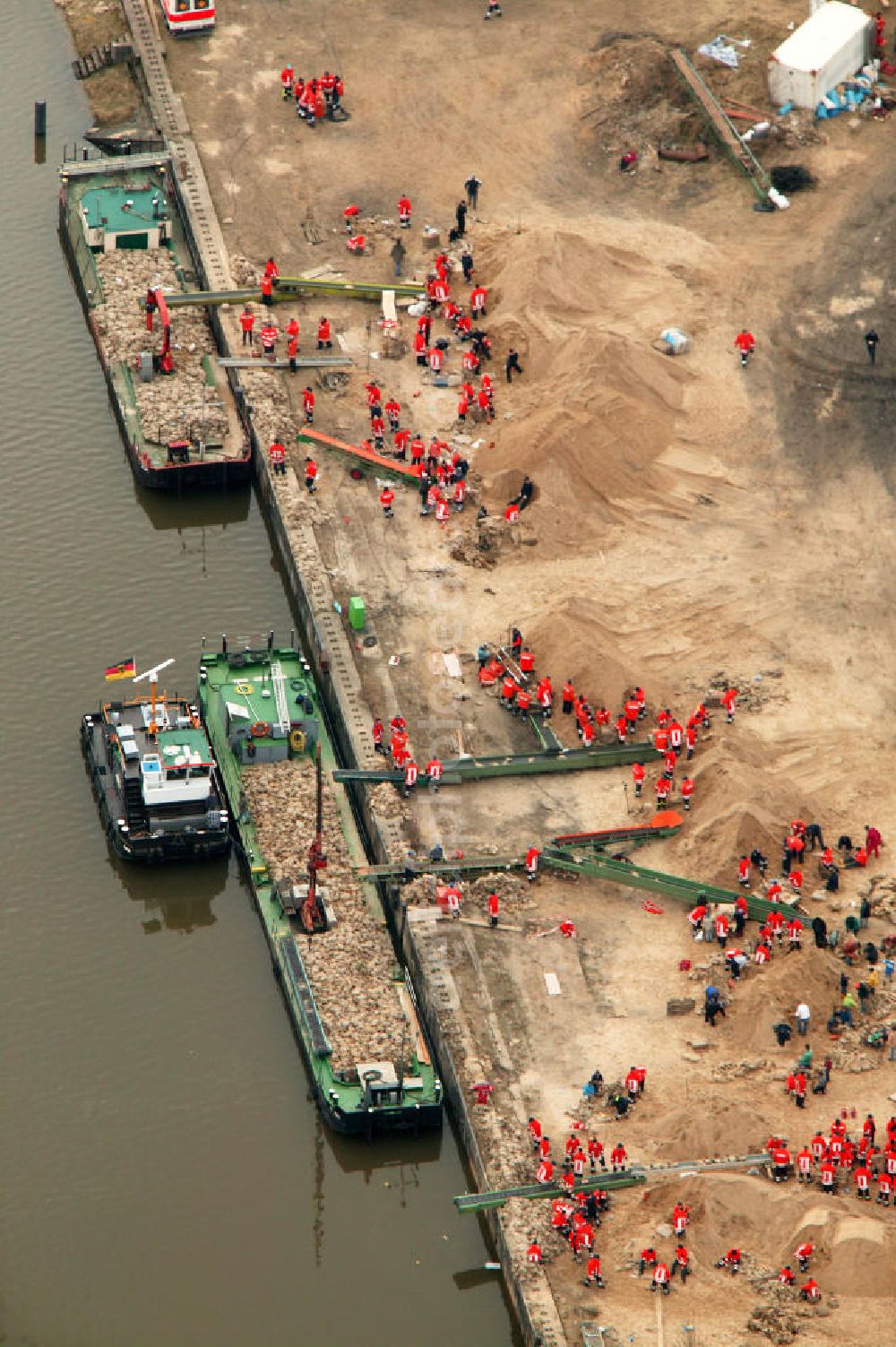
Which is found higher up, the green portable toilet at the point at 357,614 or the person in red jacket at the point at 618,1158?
the green portable toilet at the point at 357,614

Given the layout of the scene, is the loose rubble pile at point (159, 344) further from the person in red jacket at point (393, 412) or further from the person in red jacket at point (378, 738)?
the person in red jacket at point (378, 738)

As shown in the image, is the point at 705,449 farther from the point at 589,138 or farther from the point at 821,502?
the point at 589,138

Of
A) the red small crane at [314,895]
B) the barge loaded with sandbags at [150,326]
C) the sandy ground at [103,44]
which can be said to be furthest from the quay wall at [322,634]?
the red small crane at [314,895]

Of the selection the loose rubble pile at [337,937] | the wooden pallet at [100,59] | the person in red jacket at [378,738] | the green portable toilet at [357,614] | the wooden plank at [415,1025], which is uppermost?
the wooden pallet at [100,59]

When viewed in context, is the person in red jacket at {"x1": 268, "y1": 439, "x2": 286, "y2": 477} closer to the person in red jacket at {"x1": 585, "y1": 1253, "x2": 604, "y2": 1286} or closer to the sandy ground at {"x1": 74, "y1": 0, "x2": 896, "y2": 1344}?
the sandy ground at {"x1": 74, "y1": 0, "x2": 896, "y2": 1344}

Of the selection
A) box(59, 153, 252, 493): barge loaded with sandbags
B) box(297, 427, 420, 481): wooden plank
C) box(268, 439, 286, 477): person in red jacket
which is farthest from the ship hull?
box(297, 427, 420, 481): wooden plank
